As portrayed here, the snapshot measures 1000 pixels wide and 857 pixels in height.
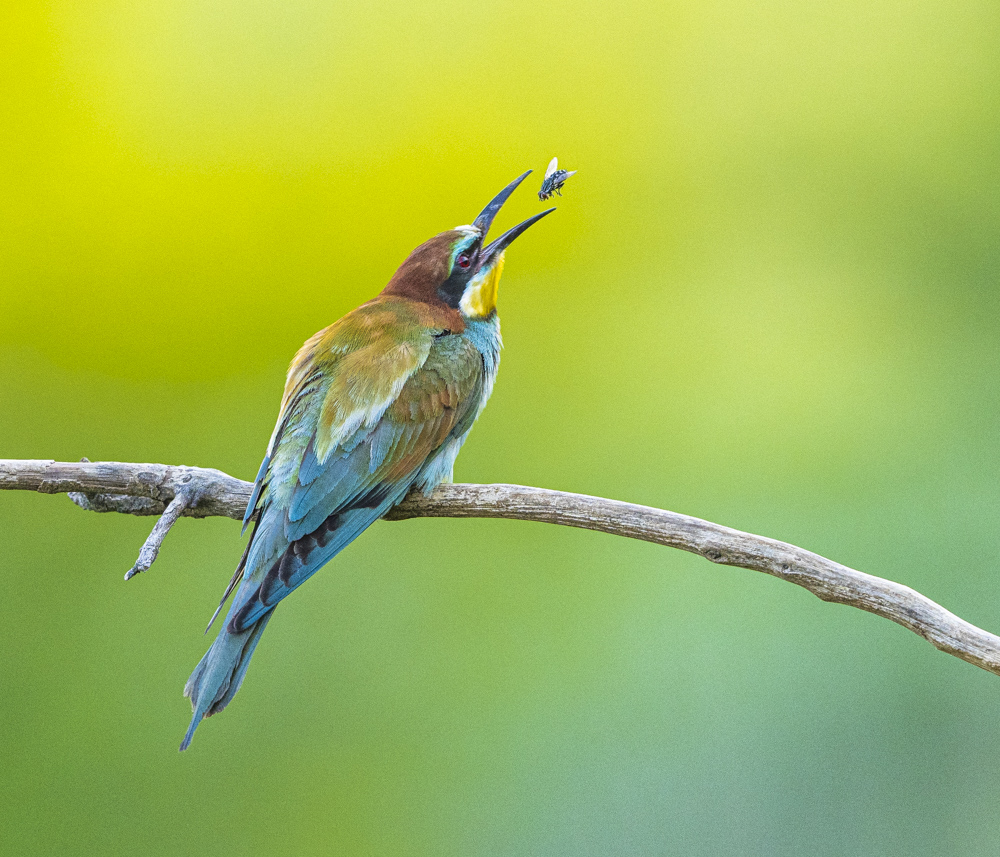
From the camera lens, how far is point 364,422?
2.31m

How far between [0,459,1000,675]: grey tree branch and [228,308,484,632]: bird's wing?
0.12 metres

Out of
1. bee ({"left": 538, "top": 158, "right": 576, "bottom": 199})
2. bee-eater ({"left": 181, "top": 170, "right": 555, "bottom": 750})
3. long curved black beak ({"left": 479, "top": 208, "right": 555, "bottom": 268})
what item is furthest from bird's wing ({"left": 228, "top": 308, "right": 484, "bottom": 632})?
bee ({"left": 538, "top": 158, "right": 576, "bottom": 199})

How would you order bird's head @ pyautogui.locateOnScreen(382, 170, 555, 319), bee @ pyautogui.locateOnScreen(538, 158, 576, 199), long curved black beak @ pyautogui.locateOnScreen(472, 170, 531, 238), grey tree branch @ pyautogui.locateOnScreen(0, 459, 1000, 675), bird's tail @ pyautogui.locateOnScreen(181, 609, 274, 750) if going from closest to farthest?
grey tree branch @ pyautogui.locateOnScreen(0, 459, 1000, 675), bird's tail @ pyautogui.locateOnScreen(181, 609, 274, 750), bird's head @ pyautogui.locateOnScreen(382, 170, 555, 319), long curved black beak @ pyautogui.locateOnScreen(472, 170, 531, 238), bee @ pyautogui.locateOnScreen(538, 158, 576, 199)

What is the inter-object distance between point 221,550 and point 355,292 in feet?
3.19

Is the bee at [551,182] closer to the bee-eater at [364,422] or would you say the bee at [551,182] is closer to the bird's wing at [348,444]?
the bee-eater at [364,422]

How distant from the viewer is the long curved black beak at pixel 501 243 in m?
2.69

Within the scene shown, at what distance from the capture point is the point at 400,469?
234cm

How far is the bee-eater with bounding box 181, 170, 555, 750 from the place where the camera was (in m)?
2.11

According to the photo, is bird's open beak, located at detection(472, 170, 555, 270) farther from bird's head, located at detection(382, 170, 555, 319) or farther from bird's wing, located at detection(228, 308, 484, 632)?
bird's wing, located at detection(228, 308, 484, 632)

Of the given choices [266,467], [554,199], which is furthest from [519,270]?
[266,467]

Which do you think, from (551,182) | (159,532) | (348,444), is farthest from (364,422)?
(551,182)

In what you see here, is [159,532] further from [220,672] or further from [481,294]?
[481,294]

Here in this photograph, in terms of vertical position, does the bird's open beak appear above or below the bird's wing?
above

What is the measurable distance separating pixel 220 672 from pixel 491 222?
54.9 inches
